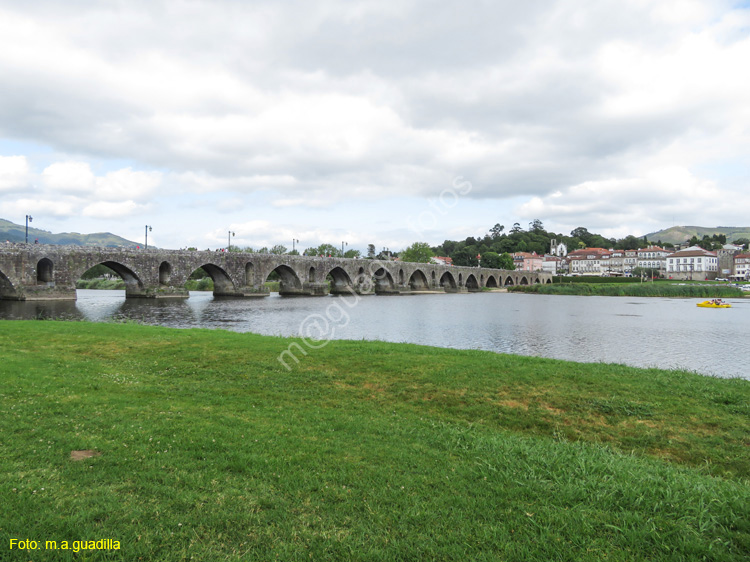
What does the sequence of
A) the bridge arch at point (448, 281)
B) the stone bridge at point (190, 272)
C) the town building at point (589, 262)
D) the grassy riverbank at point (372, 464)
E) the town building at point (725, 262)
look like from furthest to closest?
the town building at point (589, 262) < the town building at point (725, 262) < the bridge arch at point (448, 281) < the stone bridge at point (190, 272) < the grassy riverbank at point (372, 464)

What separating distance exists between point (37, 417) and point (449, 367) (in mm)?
9746

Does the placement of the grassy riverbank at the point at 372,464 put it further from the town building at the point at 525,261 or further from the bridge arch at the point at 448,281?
the town building at the point at 525,261

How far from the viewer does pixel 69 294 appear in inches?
1998

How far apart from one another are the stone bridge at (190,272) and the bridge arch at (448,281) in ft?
7.70

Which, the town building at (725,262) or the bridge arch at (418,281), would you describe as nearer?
the bridge arch at (418,281)

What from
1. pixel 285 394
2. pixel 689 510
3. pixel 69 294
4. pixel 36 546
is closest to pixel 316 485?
pixel 36 546

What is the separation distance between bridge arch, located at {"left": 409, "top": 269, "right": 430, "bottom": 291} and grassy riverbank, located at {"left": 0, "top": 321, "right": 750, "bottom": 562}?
103675mm

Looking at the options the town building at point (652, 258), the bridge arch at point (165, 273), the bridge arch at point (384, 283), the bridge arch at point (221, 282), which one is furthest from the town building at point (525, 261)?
the bridge arch at point (165, 273)

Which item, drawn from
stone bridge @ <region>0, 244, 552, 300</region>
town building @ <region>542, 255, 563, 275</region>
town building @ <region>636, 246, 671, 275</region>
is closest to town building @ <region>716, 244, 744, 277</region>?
town building @ <region>636, 246, 671, 275</region>

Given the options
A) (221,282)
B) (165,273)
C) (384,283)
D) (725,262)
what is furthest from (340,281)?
(725,262)

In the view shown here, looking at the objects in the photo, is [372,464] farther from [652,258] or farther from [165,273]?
[652,258]

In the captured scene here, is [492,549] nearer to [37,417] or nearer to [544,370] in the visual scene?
[37,417]

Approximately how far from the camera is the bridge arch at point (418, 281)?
11594 centimetres

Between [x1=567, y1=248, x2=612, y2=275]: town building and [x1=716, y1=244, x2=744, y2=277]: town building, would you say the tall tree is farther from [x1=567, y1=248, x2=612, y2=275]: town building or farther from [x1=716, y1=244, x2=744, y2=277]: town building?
[x1=716, y1=244, x2=744, y2=277]: town building
